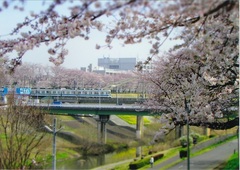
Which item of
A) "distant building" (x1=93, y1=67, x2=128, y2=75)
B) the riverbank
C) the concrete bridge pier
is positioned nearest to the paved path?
the riverbank

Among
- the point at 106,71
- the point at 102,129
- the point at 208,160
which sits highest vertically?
the point at 106,71

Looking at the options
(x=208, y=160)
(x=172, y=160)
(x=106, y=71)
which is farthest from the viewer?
(x=106, y=71)

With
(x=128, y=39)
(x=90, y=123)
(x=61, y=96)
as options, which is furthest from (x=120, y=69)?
(x=128, y=39)

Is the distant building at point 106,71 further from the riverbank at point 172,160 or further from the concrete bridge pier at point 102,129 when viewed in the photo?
the riverbank at point 172,160

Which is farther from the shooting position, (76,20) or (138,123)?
(138,123)

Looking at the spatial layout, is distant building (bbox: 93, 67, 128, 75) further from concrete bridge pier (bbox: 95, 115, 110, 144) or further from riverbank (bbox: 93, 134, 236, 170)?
riverbank (bbox: 93, 134, 236, 170)

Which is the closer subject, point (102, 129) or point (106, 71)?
point (102, 129)

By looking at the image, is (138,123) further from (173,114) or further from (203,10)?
(203,10)

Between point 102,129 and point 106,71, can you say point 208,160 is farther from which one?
point 106,71

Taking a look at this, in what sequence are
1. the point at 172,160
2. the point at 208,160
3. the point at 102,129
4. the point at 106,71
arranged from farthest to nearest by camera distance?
the point at 106,71
the point at 102,129
the point at 172,160
the point at 208,160

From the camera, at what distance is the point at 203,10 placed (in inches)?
101

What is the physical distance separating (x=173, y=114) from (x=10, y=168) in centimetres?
404

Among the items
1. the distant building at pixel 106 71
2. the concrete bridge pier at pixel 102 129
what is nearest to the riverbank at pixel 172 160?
the concrete bridge pier at pixel 102 129

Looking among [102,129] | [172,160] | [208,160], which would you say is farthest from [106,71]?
[208,160]
